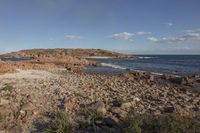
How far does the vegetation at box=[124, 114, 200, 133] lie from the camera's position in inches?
351

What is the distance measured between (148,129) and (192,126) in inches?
53.0

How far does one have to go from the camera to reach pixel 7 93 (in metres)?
16.2

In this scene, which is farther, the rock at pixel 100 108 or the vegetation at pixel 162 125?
the rock at pixel 100 108

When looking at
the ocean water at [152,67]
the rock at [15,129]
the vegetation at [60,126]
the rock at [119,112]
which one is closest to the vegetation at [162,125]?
the rock at [119,112]

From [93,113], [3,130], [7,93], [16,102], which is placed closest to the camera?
[3,130]

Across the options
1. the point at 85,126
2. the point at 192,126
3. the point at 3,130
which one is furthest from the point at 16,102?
the point at 192,126

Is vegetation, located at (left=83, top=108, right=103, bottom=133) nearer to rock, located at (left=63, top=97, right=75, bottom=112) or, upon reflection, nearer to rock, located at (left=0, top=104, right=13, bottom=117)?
rock, located at (left=63, top=97, right=75, bottom=112)

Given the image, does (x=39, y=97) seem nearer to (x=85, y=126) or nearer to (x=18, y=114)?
(x=18, y=114)

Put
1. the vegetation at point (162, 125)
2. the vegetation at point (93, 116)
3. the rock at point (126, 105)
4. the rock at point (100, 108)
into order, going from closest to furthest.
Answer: the vegetation at point (162, 125) → the vegetation at point (93, 116) → the rock at point (100, 108) → the rock at point (126, 105)

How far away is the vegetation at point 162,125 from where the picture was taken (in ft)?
29.2

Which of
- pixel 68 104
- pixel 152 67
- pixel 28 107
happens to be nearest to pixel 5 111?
pixel 28 107

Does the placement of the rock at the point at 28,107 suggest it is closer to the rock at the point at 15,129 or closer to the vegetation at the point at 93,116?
the rock at the point at 15,129

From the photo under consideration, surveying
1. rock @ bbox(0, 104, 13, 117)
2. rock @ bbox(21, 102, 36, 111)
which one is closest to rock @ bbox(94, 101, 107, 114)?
rock @ bbox(21, 102, 36, 111)

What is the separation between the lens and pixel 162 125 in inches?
363
